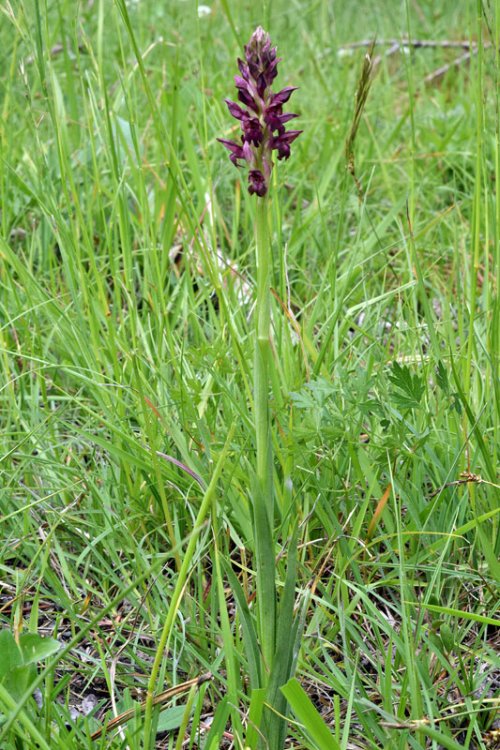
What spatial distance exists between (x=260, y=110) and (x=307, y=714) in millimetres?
817

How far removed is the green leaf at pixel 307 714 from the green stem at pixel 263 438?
0.11 meters

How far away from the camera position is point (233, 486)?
155cm

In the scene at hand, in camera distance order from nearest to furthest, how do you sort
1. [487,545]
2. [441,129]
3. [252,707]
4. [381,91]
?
[252,707] → [487,545] → [441,129] → [381,91]

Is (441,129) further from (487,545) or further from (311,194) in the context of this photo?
(487,545)

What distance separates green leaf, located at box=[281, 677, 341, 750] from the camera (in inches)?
40.1

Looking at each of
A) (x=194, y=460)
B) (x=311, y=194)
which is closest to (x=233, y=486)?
(x=194, y=460)

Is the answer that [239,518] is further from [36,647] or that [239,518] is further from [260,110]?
[260,110]

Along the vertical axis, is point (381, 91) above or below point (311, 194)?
above

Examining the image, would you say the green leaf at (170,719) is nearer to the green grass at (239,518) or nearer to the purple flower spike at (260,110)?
the green grass at (239,518)

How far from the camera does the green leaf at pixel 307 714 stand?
1.02 m

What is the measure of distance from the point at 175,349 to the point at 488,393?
0.71 metres

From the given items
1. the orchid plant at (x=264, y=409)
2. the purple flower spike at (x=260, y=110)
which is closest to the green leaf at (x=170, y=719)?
the orchid plant at (x=264, y=409)

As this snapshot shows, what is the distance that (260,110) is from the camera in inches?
41.7

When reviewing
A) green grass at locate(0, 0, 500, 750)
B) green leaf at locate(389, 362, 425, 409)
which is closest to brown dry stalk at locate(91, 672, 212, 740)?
green grass at locate(0, 0, 500, 750)
